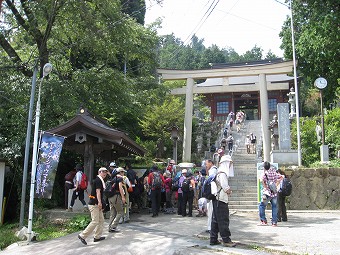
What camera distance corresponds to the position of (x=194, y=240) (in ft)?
25.8

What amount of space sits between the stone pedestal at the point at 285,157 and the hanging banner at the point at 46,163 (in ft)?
32.9

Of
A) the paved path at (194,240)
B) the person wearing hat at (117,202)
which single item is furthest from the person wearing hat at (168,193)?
the person wearing hat at (117,202)

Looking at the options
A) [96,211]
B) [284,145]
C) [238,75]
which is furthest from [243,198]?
[238,75]

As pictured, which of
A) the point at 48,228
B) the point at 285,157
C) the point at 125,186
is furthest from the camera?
the point at 285,157

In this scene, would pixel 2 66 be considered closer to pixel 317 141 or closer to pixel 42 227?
pixel 42 227

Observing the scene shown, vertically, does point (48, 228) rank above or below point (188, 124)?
below

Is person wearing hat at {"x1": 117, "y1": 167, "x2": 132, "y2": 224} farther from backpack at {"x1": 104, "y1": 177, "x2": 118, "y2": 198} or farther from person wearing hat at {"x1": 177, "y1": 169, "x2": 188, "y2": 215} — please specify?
person wearing hat at {"x1": 177, "y1": 169, "x2": 188, "y2": 215}

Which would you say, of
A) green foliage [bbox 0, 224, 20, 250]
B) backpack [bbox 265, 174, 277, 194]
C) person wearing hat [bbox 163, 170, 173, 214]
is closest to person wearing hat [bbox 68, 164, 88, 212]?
green foliage [bbox 0, 224, 20, 250]

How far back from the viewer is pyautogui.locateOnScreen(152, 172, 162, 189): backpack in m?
11.6

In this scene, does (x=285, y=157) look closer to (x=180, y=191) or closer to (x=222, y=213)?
(x=180, y=191)

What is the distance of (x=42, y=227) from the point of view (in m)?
10.7

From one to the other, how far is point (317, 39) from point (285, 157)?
32.9 ft

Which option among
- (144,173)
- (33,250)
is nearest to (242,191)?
(144,173)

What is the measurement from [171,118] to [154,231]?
16395 mm
